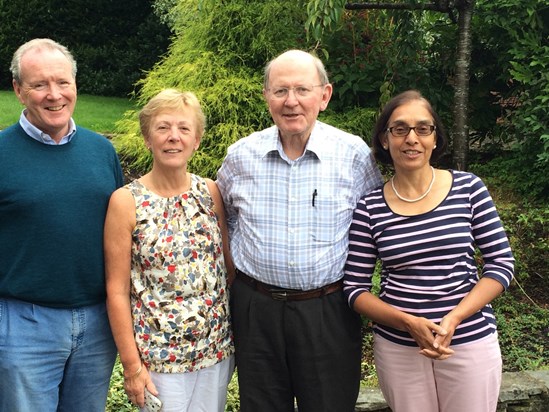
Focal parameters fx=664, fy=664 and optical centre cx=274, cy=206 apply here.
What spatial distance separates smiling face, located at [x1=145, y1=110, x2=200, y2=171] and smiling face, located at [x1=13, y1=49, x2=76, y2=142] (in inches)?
13.2

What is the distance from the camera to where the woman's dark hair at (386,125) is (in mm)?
2599

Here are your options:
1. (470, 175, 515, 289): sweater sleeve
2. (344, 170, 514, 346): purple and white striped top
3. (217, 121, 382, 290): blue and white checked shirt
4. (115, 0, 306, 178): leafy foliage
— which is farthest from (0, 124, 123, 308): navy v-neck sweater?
(115, 0, 306, 178): leafy foliage

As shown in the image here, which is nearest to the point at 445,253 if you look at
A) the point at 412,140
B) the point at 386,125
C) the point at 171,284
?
the point at 412,140

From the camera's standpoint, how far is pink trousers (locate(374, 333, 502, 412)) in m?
2.48

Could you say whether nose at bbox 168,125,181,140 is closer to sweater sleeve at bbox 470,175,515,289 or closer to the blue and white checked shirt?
the blue and white checked shirt

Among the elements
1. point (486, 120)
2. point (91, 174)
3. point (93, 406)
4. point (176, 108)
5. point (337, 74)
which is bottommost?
point (93, 406)

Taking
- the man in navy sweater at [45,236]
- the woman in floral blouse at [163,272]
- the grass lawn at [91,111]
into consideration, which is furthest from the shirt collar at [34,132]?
the grass lawn at [91,111]

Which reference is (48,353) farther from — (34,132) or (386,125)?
(386,125)

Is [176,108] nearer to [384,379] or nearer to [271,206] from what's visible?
[271,206]

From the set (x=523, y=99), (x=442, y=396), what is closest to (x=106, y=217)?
(x=442, y=396)

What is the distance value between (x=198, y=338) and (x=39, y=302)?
1.98ft

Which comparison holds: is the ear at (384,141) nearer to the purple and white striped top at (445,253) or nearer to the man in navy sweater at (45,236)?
the purple and white striped top at (445,253)

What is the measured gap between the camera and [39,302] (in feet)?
8.04

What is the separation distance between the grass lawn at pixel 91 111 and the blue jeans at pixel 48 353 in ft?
26.9
